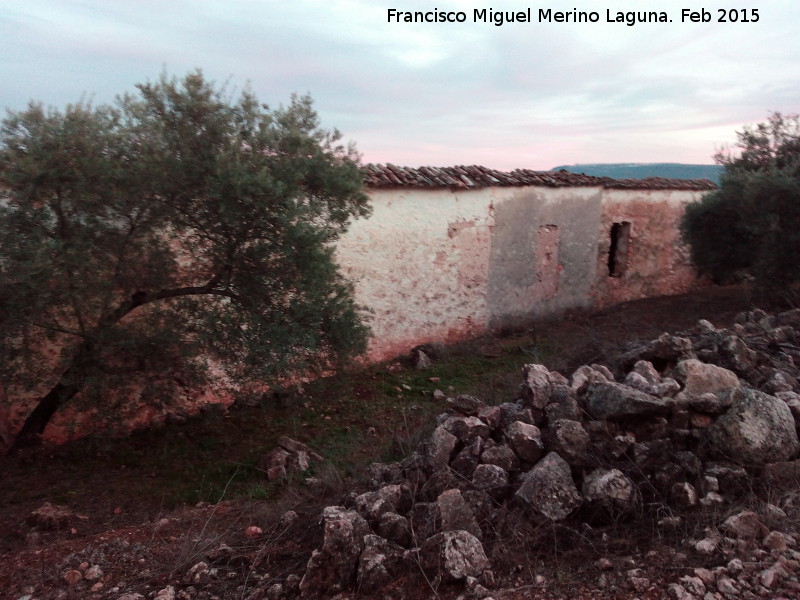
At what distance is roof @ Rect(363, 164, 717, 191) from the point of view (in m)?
8.99

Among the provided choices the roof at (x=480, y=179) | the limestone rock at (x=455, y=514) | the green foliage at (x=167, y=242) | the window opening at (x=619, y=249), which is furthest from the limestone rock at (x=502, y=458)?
the window opening at (x=619, y=249)

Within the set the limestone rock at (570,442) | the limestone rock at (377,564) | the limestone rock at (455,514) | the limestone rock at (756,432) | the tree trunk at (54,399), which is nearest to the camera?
the limestone rock at (377,564)

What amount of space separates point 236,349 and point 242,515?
5.42 feet

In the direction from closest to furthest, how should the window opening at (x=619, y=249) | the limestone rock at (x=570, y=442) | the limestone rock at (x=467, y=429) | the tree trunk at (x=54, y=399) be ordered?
the limestone rock at (x=570, y=442), the limestone rock at (x=467, y=429), the tree trunk at (x=54, y=399), the window opening at (x=619, y=249)

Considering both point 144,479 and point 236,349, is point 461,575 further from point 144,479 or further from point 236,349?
point 144,479

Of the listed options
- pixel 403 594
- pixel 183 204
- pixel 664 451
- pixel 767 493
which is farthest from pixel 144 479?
pixel 767 493

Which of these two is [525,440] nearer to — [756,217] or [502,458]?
[502,458]

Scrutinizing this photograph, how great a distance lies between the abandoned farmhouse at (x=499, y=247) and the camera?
29.8 ft

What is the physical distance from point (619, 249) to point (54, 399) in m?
11.0

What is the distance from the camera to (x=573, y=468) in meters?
3.62

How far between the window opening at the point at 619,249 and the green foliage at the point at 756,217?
141 centimetres

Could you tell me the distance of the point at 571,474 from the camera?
3.56 m

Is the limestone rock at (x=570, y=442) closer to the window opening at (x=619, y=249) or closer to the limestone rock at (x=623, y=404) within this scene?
the limestone rock at (x=623, y=404)

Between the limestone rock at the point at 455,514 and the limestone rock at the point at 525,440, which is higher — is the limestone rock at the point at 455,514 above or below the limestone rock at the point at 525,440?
below
